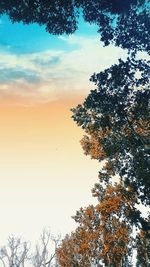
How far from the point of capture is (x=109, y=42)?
1208 centimetres

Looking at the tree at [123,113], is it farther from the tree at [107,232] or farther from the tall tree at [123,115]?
the tree at [107,232]

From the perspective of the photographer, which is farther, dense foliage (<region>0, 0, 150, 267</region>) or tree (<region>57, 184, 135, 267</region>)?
tree (<region>57, 184, 135, 267</region>)

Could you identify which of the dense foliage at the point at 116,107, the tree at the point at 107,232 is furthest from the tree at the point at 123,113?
the tree at the point at 107,232

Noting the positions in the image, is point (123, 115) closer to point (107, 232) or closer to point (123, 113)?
point (123, 113)

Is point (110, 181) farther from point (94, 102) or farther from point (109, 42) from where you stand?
point (109, 42)

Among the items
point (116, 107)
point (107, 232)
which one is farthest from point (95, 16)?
point (107, 232)

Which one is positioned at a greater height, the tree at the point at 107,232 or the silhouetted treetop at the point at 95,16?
the silhouetted treetop at the point at 95,16

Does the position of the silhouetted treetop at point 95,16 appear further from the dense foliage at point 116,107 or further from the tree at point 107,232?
the tree at point 107,232

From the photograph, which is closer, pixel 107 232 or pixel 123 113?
pixel 123 113

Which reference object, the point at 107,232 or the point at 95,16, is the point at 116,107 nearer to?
the point at 95,16

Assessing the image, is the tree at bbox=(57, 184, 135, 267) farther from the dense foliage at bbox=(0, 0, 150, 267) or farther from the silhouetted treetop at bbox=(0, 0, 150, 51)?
the silhouetted treetop at bbox=(0, 0, 150, 51)

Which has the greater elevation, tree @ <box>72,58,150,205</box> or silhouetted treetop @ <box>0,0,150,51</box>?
silhouetted treetop @ <box>0,0,150,51</box>

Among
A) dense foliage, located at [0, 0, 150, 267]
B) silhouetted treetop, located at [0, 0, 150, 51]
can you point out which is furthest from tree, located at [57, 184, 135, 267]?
silhouetted treetop, located at [0, 0, 150, 51]

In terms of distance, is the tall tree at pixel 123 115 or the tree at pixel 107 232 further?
the tree at pixel 107 232
